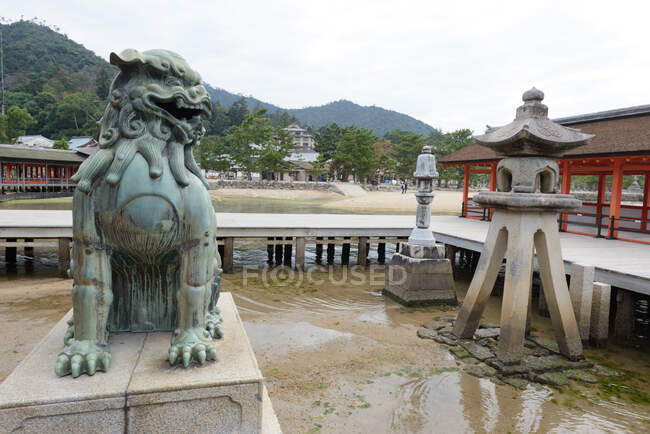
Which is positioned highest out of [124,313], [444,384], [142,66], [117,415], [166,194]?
[142,66]

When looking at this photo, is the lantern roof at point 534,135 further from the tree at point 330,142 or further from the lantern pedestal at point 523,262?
the tree at point 330,142

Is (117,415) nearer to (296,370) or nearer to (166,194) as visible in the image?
(166,194)

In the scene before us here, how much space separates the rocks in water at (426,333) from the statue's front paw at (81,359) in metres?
5.11

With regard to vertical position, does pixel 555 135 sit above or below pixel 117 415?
above

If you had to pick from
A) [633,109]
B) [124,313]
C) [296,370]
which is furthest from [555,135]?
[633,109]

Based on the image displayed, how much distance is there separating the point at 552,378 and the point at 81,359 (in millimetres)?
5235

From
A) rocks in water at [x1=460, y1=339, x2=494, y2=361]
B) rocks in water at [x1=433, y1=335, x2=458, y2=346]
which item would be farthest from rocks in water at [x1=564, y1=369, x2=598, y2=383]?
rocks in water at [x1=433, y1=335, x2=458, y2=346]

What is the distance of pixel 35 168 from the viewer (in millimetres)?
33469

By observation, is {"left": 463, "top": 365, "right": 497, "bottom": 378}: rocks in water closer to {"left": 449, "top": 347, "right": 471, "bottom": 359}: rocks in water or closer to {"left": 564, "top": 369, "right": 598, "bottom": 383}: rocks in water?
{"left": 449, "top": 347, "right": 471, "bottom": 359}: rocks in water

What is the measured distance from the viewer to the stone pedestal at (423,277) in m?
7.90

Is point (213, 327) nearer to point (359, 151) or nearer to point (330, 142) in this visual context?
point (359, 151)

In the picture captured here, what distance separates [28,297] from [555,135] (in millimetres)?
9267

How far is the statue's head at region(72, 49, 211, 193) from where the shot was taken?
2.25 metres

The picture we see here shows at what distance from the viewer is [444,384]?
16.1 ft
